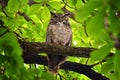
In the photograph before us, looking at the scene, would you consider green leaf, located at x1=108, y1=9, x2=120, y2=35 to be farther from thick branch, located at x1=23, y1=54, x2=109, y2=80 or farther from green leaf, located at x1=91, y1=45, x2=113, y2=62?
thick branch, located at x1=23, y1=54, x2=109, y2=80

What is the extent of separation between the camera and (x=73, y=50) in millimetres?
3162

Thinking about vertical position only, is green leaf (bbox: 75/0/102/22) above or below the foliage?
above

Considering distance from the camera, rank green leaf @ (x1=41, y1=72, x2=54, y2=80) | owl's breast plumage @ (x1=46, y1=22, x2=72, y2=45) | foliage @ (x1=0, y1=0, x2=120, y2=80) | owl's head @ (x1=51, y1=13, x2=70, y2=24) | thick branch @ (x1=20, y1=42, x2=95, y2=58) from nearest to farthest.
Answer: foliage @ (x1=0, y1=0, x2=120, y2=80) → green leaf @ (x1=41, y1=72, x2=54, y2=80) → thick branch @ (x1=20, y1=42, x2=95, y2=58) → owl's breast plumage @ (x1=46, y1=22, x2=72, y2=45) → owl's head @ (x1=51, y1=13, x2=70, y2=24)

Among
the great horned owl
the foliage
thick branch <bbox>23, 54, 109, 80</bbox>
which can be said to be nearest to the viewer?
the foliage

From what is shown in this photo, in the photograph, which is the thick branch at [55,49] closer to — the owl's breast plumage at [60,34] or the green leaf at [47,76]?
the green leaf at [47,76]

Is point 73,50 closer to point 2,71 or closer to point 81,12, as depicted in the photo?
point 2,71

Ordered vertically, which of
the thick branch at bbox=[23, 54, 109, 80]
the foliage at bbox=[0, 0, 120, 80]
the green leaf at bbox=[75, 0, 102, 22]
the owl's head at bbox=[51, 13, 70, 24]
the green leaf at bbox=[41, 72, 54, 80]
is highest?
the green leaf at bbox=[75, 0, 102, 22]

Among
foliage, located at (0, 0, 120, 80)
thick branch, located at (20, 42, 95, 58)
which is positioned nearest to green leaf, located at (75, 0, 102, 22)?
foliage, located at (0, 0, 120, 80)

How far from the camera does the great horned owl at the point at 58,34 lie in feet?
15.1

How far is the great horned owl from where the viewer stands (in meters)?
4.60

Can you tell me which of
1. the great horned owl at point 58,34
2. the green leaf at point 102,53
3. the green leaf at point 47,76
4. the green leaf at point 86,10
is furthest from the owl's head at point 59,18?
the green leaf at point 86,10

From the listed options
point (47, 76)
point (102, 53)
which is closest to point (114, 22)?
point (102, 53)

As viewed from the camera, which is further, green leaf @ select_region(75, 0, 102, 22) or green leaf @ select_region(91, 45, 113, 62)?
green leaf @ select_region(91, 45, 113, 62)

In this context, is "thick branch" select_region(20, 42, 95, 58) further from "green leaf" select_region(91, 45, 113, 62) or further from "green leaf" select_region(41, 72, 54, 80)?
"green leaf" select_region(91, 45, 113, 62)
